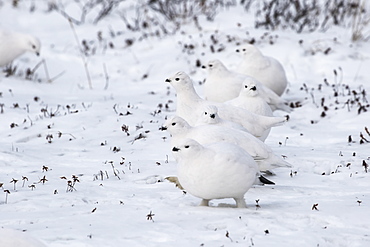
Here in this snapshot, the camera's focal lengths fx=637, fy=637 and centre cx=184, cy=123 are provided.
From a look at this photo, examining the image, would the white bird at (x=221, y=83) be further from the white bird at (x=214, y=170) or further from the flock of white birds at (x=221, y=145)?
the white bird at (x=214, y=170)

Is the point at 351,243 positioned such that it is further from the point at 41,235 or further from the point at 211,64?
the point at 211,64

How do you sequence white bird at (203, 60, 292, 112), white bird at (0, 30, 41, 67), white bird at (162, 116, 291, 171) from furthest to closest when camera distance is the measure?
white bird at (0, 30, 41, 67)
white bird at (203, 60, 292, 112)
white bird at (162, 116, 291, 171)

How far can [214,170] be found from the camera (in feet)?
13.0

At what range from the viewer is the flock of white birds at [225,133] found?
3.97 metres

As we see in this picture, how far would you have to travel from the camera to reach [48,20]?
53.1 feet

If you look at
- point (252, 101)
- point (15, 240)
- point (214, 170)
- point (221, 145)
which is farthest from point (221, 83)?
point (15, 240)

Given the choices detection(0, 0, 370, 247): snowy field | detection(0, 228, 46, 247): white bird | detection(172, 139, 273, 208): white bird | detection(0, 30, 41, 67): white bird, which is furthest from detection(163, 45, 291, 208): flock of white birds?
detection(0, 30, 41, 67): white bird

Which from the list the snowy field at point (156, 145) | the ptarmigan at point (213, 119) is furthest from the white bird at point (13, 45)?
the ptarmigan at point (213, 119)

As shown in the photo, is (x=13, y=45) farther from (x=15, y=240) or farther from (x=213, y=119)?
(x=15, y=240)

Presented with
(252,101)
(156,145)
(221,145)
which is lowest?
(221,145)

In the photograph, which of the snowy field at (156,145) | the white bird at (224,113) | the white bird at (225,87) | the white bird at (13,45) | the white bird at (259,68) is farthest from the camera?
the white bird at (13,45)

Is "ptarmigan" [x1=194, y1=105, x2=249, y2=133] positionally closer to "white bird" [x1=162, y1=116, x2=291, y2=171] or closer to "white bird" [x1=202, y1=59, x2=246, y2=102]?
"white bird" [x1=162, y1=116, x2=291, y2=171]

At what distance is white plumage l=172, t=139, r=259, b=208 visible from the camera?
13.0 feet

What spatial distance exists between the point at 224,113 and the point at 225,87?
1.92 meters
